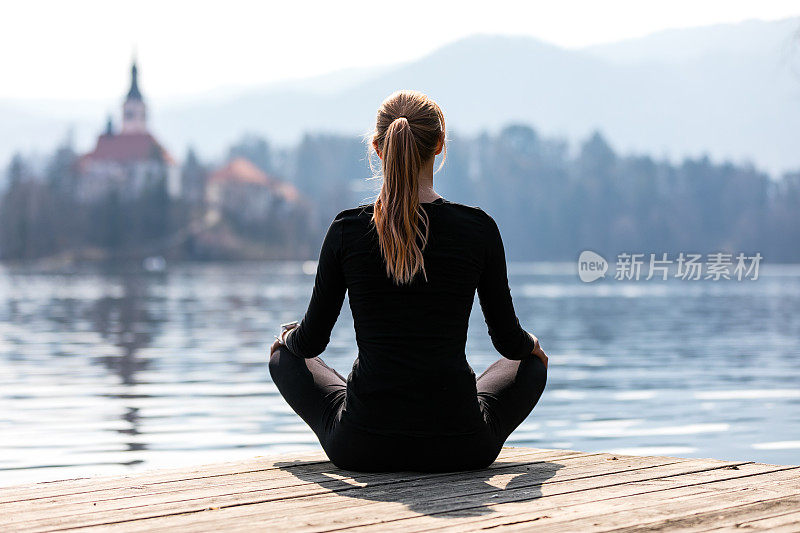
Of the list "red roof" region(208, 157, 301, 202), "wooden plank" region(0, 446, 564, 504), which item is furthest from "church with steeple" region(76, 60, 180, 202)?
"wooden plank" region(0, 446, 564, 504)

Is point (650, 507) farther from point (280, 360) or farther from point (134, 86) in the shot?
point (134, 86)

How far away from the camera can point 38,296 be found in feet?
144

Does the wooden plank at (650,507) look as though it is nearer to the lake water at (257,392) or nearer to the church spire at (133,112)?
the lake water at (257,392)

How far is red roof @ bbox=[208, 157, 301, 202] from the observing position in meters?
125

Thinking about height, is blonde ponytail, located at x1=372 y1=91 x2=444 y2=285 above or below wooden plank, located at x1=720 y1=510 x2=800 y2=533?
above

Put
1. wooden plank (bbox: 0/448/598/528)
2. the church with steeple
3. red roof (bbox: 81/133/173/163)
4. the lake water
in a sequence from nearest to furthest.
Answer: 1. wooden plank (bbox: 0/448/598/528)
2. the lake water
3. the church with steeple
4. red roof (bbox: 81/133/173/163)

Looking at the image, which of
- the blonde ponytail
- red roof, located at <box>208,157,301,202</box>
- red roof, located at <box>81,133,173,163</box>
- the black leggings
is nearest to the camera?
the blonde ponytail

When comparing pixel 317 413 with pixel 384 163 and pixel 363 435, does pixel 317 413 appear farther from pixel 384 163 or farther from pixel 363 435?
pixel 384 163

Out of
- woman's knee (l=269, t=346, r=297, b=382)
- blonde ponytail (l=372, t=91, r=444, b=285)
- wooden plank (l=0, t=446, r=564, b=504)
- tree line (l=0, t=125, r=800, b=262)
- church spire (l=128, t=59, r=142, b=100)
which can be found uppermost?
church spire (l=128, t=59, r=142, b=100)

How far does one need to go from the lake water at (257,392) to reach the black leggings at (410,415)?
345 cm

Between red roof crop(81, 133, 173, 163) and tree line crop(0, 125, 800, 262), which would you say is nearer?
tree line crop(0, 125, 800, 262)

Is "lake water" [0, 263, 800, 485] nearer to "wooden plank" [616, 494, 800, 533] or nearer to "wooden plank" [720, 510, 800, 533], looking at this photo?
"wooden plank" [616, 494, 800, 533]

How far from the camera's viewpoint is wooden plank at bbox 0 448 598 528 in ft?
9.97

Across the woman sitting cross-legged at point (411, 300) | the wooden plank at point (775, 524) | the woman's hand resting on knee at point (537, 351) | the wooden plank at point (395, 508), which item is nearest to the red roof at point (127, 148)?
the woman's hand resting on knee at point (537, 351)
